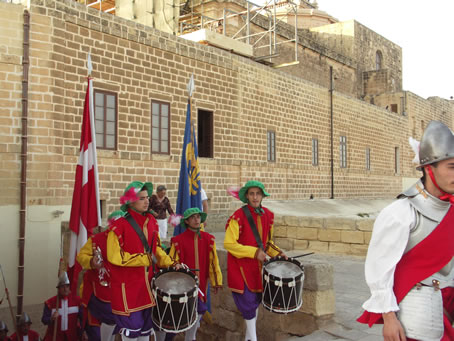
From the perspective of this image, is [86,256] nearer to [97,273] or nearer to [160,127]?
[97,273]

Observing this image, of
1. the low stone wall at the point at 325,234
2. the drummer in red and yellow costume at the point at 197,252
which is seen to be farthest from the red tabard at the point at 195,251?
the low stone wall at the point at 325,234

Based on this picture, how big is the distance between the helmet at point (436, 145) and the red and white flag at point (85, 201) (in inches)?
189

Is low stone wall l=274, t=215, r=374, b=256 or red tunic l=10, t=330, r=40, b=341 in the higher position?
low stone wall l=274, t=215, r=374, b=256

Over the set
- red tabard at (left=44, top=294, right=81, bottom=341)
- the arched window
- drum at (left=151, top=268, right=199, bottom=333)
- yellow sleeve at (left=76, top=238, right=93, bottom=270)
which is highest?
the arched window

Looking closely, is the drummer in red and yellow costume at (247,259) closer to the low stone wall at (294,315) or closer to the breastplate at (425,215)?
the low stone wall at (294,315)

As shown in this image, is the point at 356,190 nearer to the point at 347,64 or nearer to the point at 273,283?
the point at 347,64

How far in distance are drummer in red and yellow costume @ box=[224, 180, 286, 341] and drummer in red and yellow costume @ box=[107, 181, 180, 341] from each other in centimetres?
85

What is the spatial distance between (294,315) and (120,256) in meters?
2.30

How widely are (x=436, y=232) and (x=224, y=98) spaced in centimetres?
1183

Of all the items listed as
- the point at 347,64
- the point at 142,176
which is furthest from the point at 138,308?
the point at 347,64

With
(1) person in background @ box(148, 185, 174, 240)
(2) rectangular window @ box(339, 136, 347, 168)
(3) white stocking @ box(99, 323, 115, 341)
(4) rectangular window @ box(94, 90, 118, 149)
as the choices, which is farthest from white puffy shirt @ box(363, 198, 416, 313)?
(2) rectangular window @ box(339, 136, 347, 168)

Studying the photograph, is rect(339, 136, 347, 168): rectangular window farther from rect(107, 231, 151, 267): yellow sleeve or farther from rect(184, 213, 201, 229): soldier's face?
rect(107, 231, 151, 267): yellow sleeve

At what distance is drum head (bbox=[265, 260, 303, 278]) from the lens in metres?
4.77

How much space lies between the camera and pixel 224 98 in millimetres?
13930
